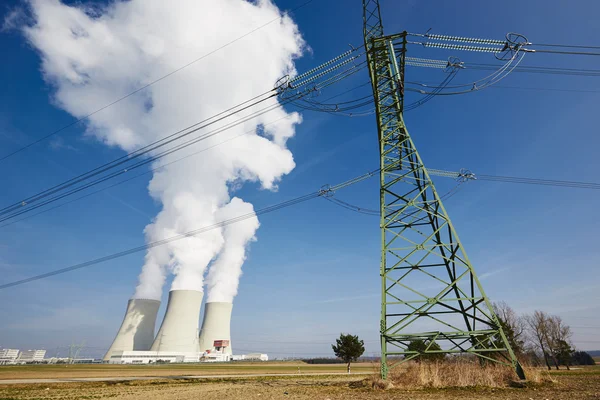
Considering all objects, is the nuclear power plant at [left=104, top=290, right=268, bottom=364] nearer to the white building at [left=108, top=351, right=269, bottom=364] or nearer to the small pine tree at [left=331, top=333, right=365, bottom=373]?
the white building at [left=108, top=351, right=269, bottom=364]

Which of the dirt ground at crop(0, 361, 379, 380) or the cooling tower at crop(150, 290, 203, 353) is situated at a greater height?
the cooling tower at crop(150, 290, 203, 353)

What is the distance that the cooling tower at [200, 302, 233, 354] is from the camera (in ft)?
274

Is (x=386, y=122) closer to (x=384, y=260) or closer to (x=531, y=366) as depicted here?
(x=384, y=260)

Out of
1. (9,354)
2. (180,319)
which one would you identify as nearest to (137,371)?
(180,319)

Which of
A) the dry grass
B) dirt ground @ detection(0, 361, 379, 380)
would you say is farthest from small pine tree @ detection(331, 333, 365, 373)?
the dry grass

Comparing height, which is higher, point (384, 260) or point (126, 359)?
point (384, 260)

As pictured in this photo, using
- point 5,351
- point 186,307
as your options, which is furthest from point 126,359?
point 5,351

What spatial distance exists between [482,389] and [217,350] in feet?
362

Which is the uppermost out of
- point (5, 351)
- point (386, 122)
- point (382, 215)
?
point (386, 122)

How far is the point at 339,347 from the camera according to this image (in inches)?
1836

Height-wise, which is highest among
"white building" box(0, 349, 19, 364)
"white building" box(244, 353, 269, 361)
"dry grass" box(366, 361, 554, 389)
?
"dry grass" box(366, 361, 554, 389)

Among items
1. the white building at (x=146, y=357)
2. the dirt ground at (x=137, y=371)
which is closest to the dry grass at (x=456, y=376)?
the dirt ground at (x=137, y=371)

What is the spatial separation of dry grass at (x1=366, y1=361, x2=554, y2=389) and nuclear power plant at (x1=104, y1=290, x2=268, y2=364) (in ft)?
237

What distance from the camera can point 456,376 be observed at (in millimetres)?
12891
